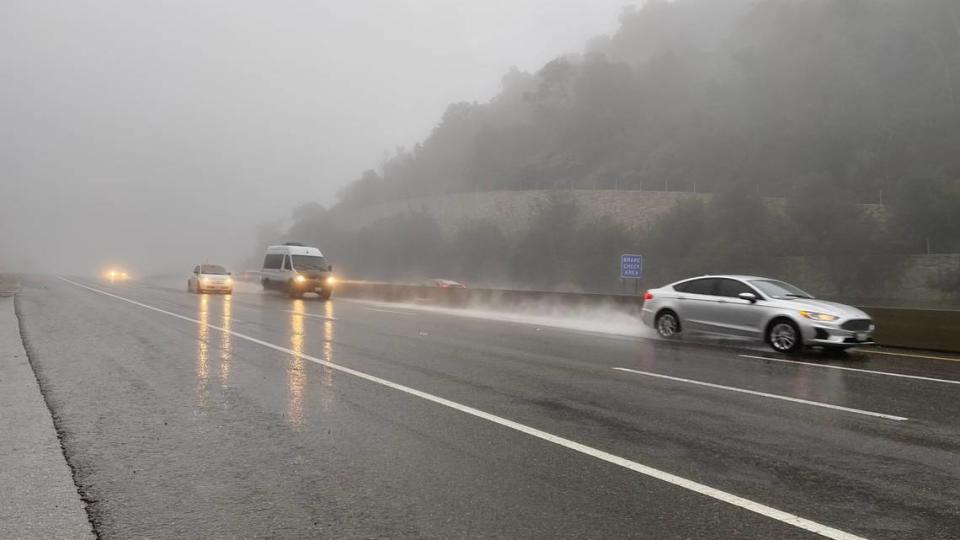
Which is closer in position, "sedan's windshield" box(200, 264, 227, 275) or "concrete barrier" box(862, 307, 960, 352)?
"concrete barrier" box(862, 307, 960, 352)

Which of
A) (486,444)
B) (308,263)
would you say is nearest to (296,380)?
(486,444)

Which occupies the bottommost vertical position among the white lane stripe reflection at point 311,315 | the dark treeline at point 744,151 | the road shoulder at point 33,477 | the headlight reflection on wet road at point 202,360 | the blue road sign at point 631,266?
the road shoulder at point 33,477

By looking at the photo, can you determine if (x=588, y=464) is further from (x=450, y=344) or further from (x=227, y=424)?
(x=450, y=344)

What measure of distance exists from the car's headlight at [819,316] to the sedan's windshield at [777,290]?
2.42 feet

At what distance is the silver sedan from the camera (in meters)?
11.9

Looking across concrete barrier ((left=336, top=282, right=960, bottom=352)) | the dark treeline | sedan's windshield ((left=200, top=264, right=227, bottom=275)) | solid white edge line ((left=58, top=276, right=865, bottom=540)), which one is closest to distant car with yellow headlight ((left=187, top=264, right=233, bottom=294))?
sedan's windshield ((left=200, top=264, right=227, bottom=275))

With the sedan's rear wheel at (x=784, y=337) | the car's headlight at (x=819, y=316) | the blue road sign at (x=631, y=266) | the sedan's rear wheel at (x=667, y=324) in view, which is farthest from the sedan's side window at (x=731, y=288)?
the blue road sign at (x=631, y=266)

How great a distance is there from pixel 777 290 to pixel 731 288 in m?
0.88

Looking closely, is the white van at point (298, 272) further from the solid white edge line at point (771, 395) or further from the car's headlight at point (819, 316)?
the solid white edge line at point (771, 395)

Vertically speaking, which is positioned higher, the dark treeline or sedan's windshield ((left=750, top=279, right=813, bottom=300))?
the dark treeline

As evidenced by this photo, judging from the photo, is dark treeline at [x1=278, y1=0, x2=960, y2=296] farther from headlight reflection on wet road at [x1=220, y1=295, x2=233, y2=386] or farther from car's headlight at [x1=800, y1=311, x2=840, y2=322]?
headlight reflection on wet road at [x1=220, y1=295, x2=233, y2=386]

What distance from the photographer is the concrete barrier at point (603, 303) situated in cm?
1340

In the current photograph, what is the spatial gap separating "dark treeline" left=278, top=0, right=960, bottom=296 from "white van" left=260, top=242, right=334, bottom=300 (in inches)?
1838

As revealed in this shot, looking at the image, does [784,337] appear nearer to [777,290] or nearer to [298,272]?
[777,290]
